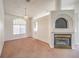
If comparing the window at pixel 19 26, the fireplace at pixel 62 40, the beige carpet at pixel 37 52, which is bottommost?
the beige carpet at pixel 37 52

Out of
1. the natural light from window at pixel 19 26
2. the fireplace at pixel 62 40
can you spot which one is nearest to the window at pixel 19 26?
the natural light from window at pixel 19 26

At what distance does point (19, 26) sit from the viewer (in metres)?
12.0

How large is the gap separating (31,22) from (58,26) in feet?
22.9

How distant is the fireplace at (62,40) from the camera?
6441mm

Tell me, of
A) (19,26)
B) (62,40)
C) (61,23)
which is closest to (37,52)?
(62,40)

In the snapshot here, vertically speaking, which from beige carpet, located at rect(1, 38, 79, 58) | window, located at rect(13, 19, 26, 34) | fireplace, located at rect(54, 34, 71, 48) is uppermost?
window, located at rect(13, 19, 26, 34)

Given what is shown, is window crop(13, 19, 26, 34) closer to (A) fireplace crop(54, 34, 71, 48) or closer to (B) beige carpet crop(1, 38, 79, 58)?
(B) beige carpet crop(1, 38, 79, 58)

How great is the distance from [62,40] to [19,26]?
6.54 metres

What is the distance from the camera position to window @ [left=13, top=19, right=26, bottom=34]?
11312 millimetres

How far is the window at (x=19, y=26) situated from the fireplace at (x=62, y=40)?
226 inches

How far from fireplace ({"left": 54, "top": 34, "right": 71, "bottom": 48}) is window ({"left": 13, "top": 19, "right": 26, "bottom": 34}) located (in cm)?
575

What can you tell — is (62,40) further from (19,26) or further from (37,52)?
(19,26)

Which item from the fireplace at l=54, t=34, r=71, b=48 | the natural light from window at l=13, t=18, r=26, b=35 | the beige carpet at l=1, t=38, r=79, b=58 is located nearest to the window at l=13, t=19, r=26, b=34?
the natural light from window at l=13, t=18, r=26, b=35

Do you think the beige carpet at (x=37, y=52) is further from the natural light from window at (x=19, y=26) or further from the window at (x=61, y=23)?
the natural light from window at (x=19, y=26)
